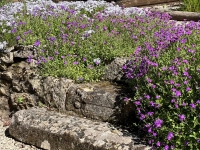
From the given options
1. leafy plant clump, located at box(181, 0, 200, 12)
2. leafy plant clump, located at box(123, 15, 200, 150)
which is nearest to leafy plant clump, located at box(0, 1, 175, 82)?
leafy plant clump, located at box(123, 15, 200, 150)

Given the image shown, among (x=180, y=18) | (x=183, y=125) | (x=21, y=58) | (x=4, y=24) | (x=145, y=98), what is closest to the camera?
(x=183, y=125)

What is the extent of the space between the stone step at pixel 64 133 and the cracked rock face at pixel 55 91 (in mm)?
159

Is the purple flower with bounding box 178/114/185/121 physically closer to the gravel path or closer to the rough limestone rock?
the rough limestone rock

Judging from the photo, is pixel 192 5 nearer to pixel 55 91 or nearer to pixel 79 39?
pixel 79 39

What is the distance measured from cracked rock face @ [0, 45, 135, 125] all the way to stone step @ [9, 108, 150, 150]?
16cm

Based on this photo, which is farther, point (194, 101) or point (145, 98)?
point (145, 98)

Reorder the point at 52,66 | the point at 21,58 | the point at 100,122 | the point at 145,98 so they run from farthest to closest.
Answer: the point at 21,58
the point at 52,66
the point at 100,122
the point at 145,98

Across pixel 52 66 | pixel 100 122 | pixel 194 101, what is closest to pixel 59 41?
pixel 52 66

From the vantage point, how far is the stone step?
433 centimetres

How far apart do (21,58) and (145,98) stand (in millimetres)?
2695

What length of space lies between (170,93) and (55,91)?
1964 millimetres

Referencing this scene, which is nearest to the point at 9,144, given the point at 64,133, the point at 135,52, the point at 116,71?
the point at 64,133

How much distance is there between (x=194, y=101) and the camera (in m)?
3.86

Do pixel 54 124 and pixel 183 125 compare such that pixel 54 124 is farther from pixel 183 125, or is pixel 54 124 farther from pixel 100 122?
pixel 183 125
